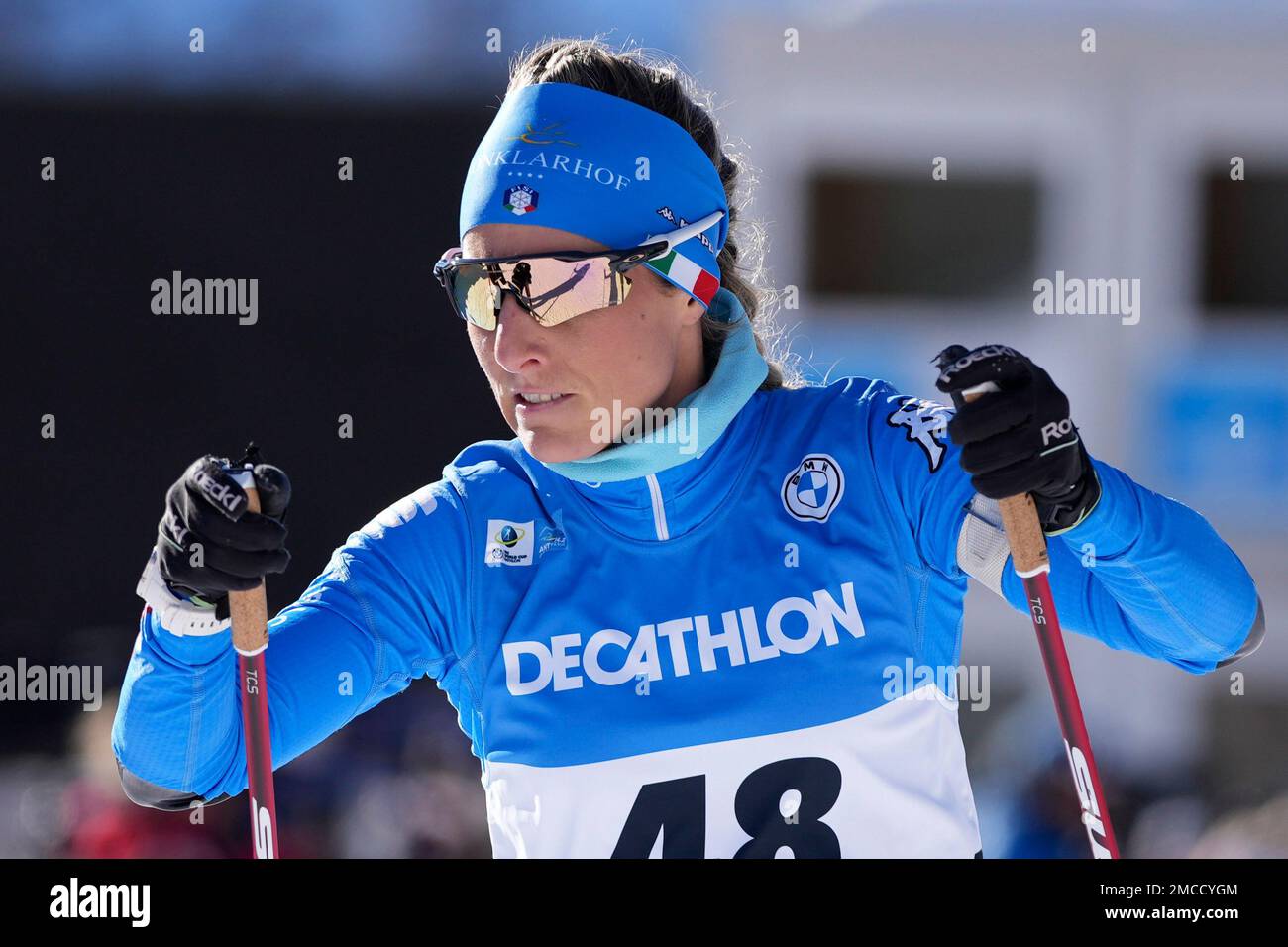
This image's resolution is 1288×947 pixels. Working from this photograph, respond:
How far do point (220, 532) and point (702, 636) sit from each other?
2.23ft

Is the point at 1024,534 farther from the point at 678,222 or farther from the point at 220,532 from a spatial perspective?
the point at 220,532

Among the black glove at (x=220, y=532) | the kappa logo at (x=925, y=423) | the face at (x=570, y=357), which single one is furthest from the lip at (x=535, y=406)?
the kappa logo at (x=925, y=423)

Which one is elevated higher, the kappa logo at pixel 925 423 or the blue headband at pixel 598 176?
the blue headband at pixel 598 176

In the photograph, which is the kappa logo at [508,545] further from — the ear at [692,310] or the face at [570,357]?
the ear at [692,310]

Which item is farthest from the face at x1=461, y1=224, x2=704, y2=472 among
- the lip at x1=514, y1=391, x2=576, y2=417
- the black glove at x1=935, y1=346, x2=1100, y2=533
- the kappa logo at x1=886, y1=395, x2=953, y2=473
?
the black glove at x1=935, y1=346, x2=1100, y2=533

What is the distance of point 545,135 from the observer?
2418 millimetres

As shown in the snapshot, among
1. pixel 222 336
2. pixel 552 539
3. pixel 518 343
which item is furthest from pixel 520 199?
pixel 222 336

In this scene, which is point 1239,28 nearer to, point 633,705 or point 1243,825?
point 1243,825

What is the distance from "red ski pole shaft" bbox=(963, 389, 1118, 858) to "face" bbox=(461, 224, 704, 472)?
1.76ft

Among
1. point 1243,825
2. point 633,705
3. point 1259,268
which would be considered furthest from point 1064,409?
point 1259,268

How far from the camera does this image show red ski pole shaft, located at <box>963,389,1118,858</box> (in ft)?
6.84

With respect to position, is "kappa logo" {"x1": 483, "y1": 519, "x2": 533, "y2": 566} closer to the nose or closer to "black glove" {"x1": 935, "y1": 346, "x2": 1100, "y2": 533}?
the nose

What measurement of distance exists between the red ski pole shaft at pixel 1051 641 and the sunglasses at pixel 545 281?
0.57 meters

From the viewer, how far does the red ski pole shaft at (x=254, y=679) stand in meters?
2.06
